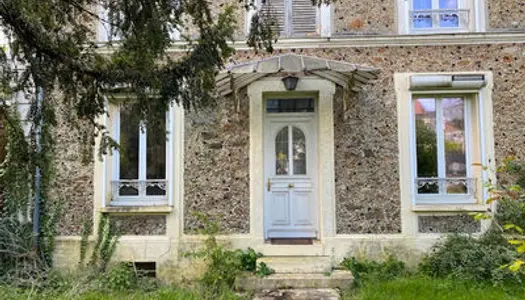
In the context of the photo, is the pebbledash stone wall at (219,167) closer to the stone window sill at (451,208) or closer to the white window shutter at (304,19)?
the white window shutter at (304,19)

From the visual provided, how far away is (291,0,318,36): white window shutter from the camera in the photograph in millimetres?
6770

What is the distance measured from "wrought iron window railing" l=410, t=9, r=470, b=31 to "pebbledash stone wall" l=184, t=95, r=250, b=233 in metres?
3.16

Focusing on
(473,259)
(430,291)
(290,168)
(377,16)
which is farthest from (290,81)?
(473,259)

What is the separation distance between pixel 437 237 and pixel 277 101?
3402 mm

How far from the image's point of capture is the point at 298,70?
5.60 m

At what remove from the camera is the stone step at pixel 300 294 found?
509cm

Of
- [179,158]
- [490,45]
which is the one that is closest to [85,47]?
[179,158]

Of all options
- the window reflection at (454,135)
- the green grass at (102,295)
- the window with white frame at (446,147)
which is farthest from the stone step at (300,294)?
the window reflection at (454,135)

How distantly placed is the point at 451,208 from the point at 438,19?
313 centimetres

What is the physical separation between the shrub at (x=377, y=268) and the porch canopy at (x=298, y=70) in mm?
2665

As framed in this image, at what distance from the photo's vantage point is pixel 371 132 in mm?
6527

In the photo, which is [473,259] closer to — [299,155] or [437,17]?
[299,155]

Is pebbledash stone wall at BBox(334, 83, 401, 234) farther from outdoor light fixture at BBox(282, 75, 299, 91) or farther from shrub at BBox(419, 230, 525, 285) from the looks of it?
outdoor light fixture at BBox(282, 75, 299, 91)

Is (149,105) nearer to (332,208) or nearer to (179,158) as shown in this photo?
(179,158)
